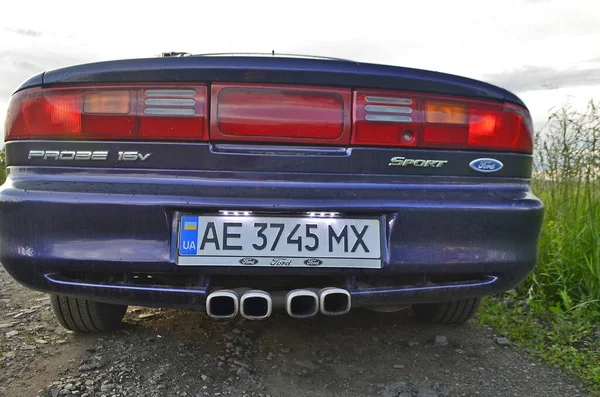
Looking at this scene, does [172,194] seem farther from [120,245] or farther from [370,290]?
[370,290]

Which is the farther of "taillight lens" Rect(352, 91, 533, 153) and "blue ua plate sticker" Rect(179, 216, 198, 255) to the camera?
"taillight lens" Rect(352, 91, 533, 153)

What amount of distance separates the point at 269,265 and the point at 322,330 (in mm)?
952

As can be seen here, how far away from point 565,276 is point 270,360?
1992mm

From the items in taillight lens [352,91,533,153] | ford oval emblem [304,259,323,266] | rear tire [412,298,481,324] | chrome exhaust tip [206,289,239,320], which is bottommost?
rear tire [412,298,481,324]

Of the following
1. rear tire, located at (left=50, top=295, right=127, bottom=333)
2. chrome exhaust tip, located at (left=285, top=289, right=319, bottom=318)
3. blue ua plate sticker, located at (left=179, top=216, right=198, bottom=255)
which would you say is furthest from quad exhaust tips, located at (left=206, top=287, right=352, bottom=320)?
rear tire, located at (left=50, top=295, right=127, bottom=333)

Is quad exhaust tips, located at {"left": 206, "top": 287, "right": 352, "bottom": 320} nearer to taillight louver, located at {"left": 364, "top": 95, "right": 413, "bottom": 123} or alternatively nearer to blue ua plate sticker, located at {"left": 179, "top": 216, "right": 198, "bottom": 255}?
blue ua plate sticker, located at {"left": 179, "top": 216, "right": 198, "bottom": 255}

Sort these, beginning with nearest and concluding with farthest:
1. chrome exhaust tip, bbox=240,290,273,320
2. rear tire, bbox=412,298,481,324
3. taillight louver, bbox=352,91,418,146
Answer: chrome exhaust tip, bbox=240,290,273,320
taillight louver, bbox=352,91,418,146
rear tire, bbox=412,298,481,324

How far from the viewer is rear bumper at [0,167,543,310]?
1.79 m

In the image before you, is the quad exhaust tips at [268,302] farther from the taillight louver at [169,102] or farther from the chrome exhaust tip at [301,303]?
the taillight louver at [169,102]

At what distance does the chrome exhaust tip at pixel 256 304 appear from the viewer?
177cm

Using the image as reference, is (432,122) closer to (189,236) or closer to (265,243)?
(265,243)

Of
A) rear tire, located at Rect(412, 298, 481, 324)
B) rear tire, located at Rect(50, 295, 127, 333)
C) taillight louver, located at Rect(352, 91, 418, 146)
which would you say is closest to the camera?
taillight louver, located at Rect(352, 91, 418, 146)

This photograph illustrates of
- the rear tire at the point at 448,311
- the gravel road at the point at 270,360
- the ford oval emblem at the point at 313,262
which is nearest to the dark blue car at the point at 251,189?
the ford oval emblem at the point at 313,262

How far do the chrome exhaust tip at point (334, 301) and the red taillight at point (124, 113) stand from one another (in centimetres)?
67
